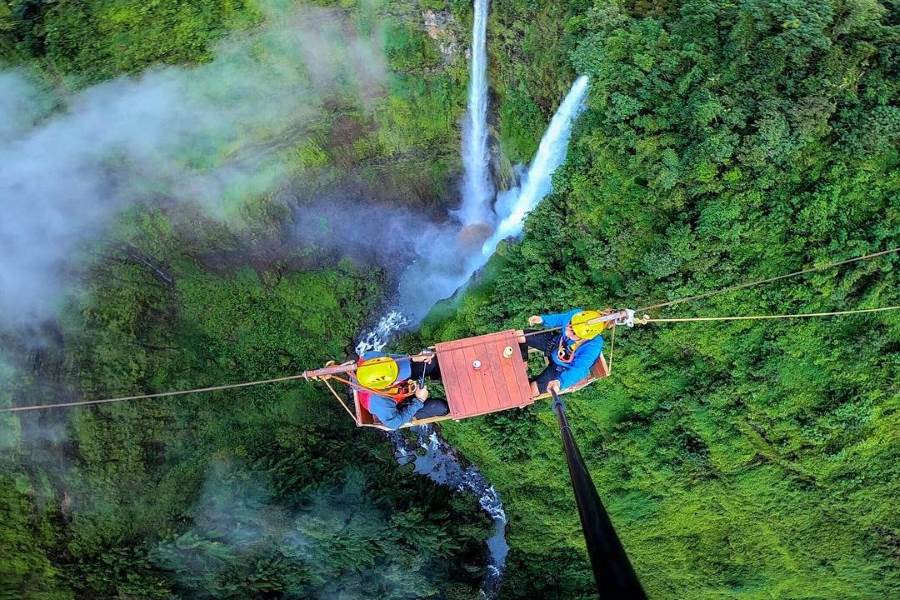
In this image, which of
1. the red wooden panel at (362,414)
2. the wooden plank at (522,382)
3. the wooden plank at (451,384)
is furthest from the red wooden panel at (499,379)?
the red wooden panel at (362,414)

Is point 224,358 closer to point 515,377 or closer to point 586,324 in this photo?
point 515,377

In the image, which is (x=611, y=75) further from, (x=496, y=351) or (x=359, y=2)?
A: (x=359, y=2)

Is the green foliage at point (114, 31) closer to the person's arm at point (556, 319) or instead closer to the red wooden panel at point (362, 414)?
the red wooden panel at point (362, 414)

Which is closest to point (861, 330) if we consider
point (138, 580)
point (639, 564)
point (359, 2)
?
point (639, 564)

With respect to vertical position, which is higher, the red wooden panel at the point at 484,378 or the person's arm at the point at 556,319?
the person's arm at the point at 556,319

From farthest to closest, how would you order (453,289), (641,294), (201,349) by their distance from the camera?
1. (453,289)
2. (201,349)
3. (641,294)

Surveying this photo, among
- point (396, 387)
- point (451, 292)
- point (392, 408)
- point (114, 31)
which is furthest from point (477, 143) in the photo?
point (392, 408)
